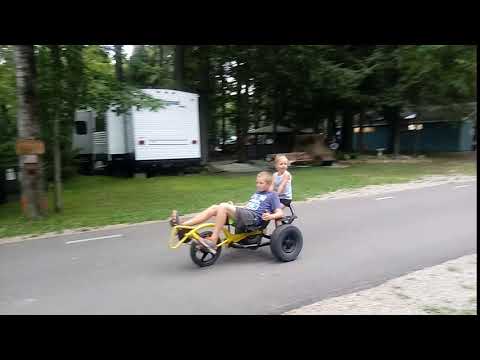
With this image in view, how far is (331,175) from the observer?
16.3 metres

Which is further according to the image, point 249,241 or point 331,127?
point 331,127

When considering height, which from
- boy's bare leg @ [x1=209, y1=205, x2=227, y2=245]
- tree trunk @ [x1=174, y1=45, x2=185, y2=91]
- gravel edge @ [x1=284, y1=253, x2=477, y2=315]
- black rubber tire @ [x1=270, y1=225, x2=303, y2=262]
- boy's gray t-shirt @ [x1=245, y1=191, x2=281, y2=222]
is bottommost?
gravel edge @ [x1=284, y1=253, x2=477, y2=315]

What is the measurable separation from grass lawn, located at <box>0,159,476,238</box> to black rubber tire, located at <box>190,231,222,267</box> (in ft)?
11.4

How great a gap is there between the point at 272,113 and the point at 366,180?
15.8m

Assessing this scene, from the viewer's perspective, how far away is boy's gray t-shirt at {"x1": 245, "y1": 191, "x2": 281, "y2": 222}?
579 cm

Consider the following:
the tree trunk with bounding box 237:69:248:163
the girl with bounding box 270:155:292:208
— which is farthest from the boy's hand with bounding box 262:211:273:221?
the tree trunk with bounding box 237:69:248:163

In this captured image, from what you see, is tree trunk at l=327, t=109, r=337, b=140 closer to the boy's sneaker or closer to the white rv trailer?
the white rv trailer

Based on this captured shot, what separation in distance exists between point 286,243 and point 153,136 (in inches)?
444

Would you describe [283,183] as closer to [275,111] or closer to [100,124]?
[100,124]

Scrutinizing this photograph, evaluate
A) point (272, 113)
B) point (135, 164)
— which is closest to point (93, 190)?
point (135, 164)

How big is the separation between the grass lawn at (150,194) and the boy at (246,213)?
366cm

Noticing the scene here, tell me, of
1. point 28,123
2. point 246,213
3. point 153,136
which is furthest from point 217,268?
point 153,136

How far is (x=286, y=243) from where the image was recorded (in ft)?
19.2
